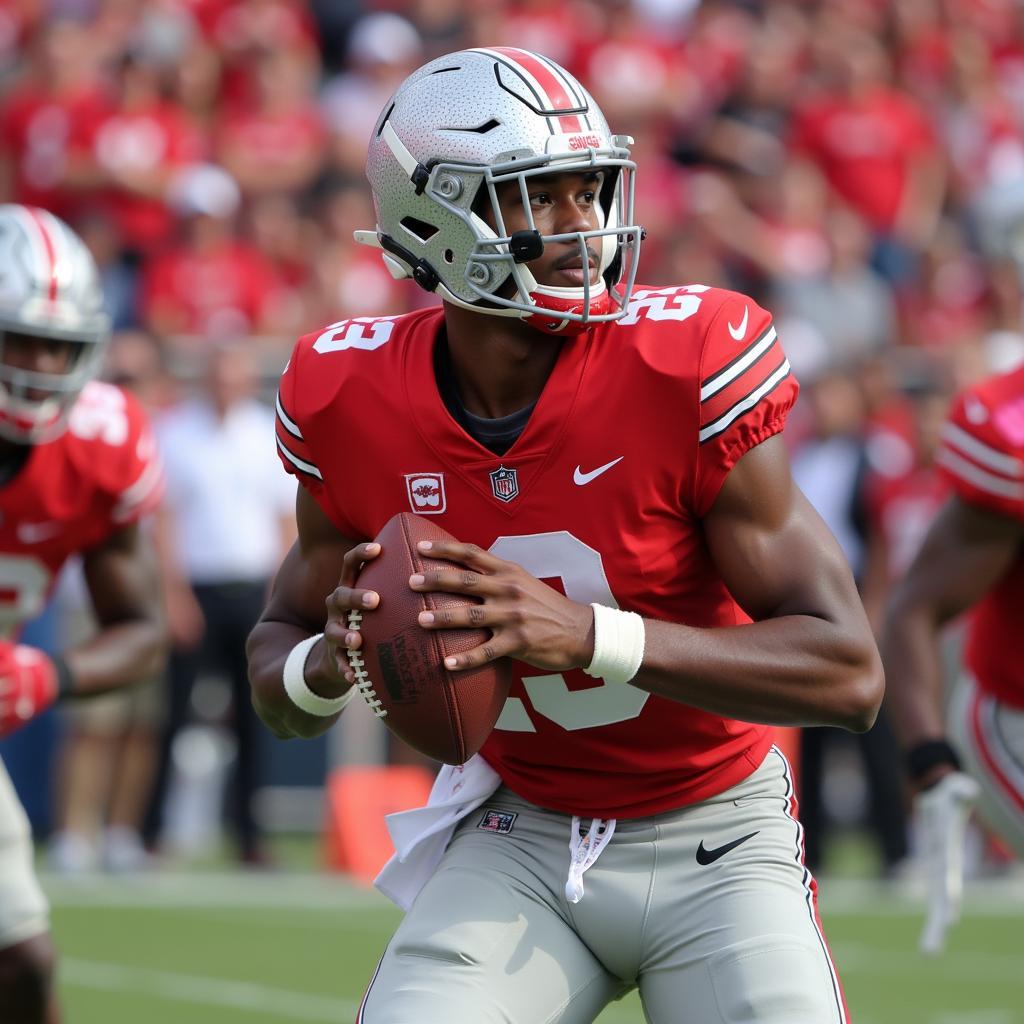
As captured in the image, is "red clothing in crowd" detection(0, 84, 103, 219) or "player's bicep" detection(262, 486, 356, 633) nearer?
"player's bicep" detection(262, 486, 356, 633)

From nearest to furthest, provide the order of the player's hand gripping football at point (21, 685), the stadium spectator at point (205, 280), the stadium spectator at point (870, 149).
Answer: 1. the player's hand gripping football at point (21, 685)
2. the stadium spectator at point (205, 280)
3. the stadium spectator at point (870, 149)

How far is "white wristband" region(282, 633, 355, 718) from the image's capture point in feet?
9.57

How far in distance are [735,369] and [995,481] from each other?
126cm

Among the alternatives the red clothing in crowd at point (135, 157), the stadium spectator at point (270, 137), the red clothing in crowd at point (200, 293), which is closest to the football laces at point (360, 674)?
the red clothing in crowd at point (200, 293)

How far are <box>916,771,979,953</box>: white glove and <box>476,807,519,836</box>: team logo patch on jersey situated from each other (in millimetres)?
1168

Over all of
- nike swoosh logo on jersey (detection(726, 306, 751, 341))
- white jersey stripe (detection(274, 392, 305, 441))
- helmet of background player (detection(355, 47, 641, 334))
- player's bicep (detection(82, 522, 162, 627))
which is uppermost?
helmet of background player (detection(355, 47, 641, 334))

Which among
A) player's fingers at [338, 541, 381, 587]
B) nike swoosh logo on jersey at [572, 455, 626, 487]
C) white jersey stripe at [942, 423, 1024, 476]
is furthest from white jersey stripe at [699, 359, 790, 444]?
white jersey stripe at [942, 423, 1024, 476]

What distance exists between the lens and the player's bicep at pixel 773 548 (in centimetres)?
269

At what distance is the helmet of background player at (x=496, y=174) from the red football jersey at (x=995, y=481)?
1118 millimetres

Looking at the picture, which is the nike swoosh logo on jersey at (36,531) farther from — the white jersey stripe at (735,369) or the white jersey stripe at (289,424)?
the white jersey stripe at (735,369)

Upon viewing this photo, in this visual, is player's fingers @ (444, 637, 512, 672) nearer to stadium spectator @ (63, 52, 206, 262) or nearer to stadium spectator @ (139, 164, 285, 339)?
stadium spectator @ (139, 164, 285, 339)

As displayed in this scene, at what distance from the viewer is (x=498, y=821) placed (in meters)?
2.96

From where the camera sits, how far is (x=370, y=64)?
9844 mm

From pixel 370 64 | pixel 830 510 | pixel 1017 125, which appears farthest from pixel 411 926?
pixel 1017 125
